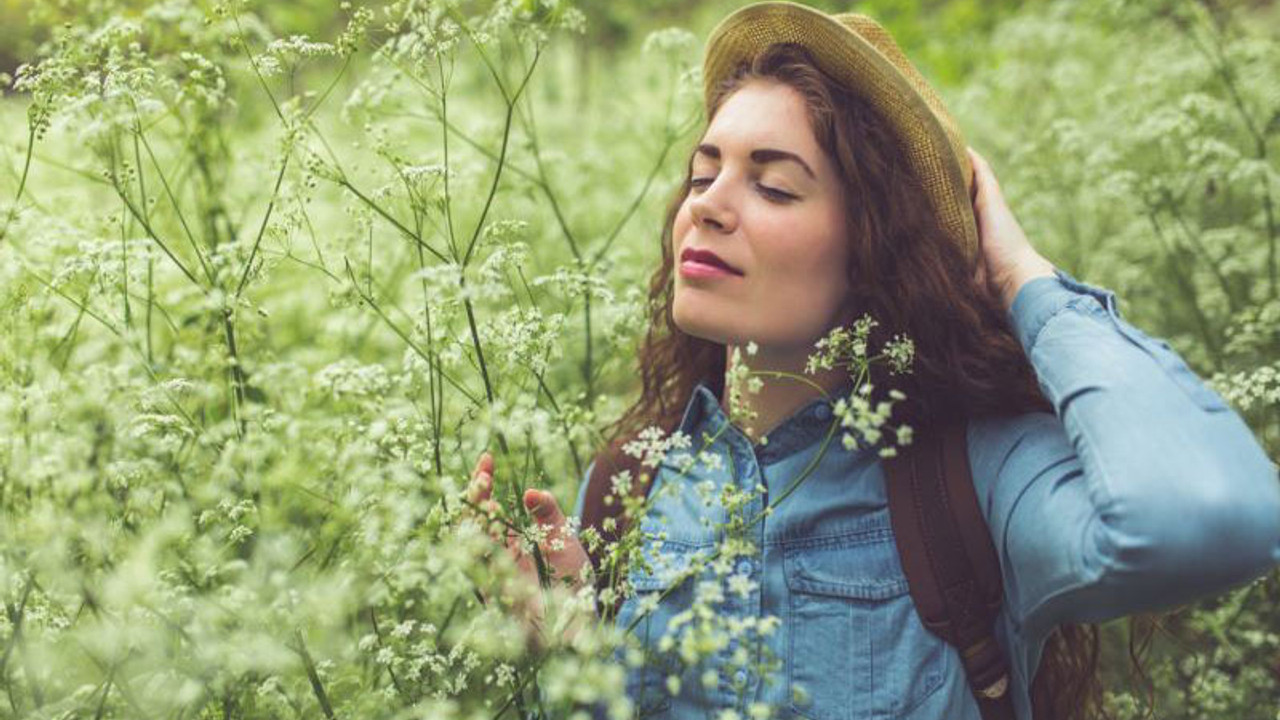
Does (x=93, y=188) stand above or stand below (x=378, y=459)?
above

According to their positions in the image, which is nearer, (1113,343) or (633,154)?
(1113,343)

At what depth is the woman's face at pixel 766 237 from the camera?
2078 mm

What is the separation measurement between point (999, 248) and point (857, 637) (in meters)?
0.91

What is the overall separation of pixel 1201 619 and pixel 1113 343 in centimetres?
153

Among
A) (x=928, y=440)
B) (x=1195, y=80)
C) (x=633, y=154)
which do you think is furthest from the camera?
(x=633, y=154)

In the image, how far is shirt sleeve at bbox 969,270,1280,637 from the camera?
1525mm

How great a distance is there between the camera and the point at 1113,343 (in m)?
1.78

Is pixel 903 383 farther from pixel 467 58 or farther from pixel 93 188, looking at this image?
pixel 467 58

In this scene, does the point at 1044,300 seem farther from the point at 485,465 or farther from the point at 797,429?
the point at 485,465

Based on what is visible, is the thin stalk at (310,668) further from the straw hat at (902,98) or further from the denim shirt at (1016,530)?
the straw hat at (902,98)

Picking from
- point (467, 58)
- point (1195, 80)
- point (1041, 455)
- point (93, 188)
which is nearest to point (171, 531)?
point (1041, 455)

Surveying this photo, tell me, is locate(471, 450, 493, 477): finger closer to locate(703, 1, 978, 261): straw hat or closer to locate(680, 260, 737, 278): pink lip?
locate(680, 260, 737, 278): pink lip

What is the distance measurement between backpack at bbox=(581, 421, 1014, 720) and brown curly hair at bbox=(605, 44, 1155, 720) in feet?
0.47

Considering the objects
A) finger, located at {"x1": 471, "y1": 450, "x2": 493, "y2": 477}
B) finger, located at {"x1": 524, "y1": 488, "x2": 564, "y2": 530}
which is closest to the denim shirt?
finger, located at {"x1": 524, "y1": 488, "x2": 564, "y2": 530}
